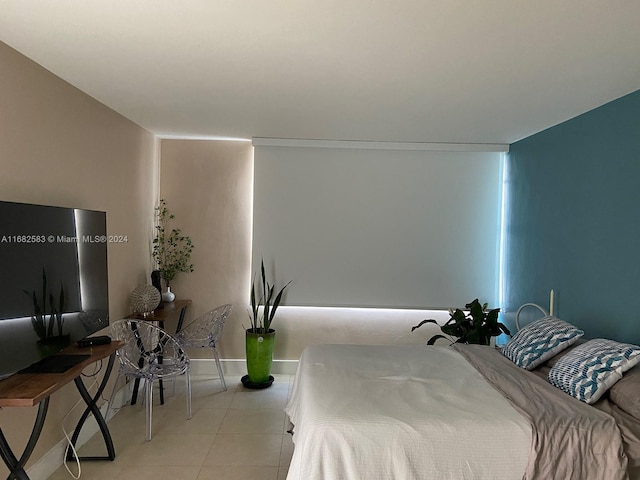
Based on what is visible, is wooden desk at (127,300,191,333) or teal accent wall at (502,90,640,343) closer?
teal accent wall at (502,90,640,343)

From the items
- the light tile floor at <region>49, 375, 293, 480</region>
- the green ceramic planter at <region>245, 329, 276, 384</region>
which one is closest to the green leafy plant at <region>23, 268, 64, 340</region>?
the light tile floor at <region>49, 375, 293, 480</region>

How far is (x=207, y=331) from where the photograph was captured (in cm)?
449

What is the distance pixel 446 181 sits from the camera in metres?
4.89

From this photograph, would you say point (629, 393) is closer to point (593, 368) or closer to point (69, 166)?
point (593, 368)

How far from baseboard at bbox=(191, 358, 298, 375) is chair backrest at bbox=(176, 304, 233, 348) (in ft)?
1.56

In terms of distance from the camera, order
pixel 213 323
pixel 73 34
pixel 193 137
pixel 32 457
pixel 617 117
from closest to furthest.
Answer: pixel 73 34, pixel 32 457, pixel 617 117, pixel 213 323, pixel 193 137

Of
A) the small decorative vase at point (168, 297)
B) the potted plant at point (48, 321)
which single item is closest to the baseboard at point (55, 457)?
the potted plant at point (48, 321)

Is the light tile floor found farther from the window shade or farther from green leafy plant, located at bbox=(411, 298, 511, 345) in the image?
green leafy plant, located at bbox=(411, 298, 511, 345)

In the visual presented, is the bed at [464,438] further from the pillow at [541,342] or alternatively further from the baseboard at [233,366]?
the baseboard at [233,366]

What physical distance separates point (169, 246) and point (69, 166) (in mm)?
1893

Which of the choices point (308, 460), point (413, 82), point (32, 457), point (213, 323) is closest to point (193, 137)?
point (213, 323)

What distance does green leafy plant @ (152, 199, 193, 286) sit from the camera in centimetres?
480

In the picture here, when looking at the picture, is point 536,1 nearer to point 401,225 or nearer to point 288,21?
point 288,21

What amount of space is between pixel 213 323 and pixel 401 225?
2200mm
